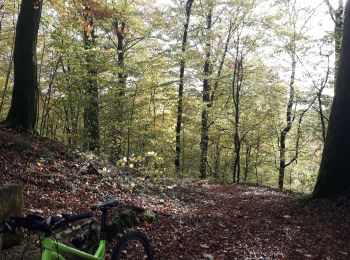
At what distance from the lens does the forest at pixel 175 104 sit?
9227mm

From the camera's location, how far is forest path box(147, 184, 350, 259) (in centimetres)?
585

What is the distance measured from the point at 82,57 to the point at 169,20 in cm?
912

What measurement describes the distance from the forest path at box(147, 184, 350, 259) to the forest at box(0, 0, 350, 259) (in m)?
0.08

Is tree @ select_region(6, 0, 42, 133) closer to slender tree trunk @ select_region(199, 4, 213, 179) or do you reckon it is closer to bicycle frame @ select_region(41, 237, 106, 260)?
bicycle frame @ select_region(41, 237, 106, 260)

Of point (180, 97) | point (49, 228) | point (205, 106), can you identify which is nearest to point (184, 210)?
point (49, 228)

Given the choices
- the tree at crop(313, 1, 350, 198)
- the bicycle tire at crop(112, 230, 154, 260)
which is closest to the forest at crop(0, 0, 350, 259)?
the tree at crop(313, 1, 350, 198)

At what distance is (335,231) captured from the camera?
294 inches

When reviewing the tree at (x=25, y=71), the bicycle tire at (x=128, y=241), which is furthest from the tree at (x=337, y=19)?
the bicycle tire at (x=128, y=241)

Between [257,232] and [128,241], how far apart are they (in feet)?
13.3

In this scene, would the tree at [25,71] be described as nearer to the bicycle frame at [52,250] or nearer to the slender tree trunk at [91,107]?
the slender tree trunk at [91,107]

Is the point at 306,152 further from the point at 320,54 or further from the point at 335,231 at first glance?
the point at 335,231

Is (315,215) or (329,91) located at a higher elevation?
(329,91)

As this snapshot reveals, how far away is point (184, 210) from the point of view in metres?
8.75

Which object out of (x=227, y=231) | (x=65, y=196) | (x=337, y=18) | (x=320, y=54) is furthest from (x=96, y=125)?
(x=337, y=18)
